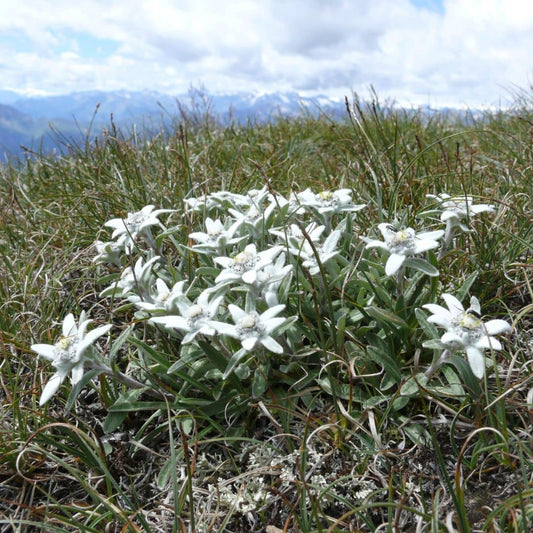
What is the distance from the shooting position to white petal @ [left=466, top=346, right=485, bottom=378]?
5.37 feet

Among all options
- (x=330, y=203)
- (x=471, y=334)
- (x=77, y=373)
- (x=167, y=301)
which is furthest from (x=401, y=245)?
(x=77, y=373)

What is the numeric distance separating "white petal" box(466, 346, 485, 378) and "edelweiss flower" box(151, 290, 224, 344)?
100 centimetres

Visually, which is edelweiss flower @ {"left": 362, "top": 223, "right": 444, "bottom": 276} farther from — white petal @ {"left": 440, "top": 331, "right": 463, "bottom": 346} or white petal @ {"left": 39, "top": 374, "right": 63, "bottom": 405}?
white petal @ {"left": 39, "top": 374, "right": 63, "bottom": 405}

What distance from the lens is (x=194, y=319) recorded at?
1938 mm

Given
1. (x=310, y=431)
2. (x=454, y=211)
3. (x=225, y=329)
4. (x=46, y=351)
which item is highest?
(x=454, y=211)

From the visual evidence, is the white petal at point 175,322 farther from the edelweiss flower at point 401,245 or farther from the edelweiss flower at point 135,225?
the edelweiss flower at point 401,245

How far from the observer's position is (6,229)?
3.76 m

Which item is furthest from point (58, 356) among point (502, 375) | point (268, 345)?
point (502, 375)

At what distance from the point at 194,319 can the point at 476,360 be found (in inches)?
44.4

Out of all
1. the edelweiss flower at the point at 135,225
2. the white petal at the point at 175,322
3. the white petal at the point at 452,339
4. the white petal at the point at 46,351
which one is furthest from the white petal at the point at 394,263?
the white petal at the point at 46,351

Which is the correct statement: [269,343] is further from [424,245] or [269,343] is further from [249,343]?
[424,245]

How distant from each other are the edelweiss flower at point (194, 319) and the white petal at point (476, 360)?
100 centimetres

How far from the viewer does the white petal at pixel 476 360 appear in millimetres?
1636

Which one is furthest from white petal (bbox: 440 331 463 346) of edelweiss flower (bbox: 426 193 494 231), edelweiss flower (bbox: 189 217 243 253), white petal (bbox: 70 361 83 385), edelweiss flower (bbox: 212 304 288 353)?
white petal (bbox: 70 361 83 385)
